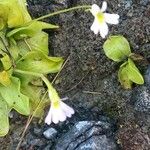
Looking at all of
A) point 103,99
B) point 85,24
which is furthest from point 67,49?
point 103,99

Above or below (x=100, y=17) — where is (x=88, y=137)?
below

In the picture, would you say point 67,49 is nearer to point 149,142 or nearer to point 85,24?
point 85,24

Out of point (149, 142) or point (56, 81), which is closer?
point (149, 142)

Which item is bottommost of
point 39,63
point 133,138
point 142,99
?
point 133,138

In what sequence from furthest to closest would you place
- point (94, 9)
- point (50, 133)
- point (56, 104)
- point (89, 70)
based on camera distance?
point (89, 70)
point (50, 133)
point (94, 9)
point (56, 104)

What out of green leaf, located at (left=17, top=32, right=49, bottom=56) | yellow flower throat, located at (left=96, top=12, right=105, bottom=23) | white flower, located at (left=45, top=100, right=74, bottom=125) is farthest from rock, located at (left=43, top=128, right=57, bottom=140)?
yellow flower throat, located at (left=96, top=12, right=105, bottom=23)

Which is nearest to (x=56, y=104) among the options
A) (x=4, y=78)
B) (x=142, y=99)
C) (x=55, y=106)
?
(x=55, y=106)

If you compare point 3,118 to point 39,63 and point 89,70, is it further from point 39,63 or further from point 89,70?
point 89,70

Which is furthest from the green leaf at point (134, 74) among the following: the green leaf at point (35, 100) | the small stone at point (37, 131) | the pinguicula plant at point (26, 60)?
the small stone at point (37, 131)
